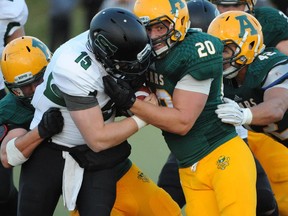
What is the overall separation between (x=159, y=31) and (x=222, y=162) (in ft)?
2.48

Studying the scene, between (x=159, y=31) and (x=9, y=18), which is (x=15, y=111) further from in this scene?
(x=9, y=18)

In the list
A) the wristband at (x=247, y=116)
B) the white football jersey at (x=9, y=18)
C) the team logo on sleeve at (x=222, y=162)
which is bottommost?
the white football jersey at (x=9, y=18)

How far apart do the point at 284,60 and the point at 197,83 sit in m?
0.77

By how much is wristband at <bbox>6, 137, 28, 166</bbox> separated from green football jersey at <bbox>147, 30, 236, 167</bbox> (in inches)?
31.3

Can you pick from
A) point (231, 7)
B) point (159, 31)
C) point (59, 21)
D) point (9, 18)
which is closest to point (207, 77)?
point (159, 31)

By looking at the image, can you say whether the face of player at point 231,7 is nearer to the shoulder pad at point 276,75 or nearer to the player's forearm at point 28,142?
the shoulder pad at point 276,75

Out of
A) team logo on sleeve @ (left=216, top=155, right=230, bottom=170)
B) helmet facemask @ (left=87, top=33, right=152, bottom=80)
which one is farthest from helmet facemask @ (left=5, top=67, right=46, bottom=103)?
team logo on sleeve @ (left=216, top=155, right=230, bottom=170)

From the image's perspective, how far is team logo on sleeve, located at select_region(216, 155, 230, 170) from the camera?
3.97 metres

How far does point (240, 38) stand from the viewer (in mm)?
4363

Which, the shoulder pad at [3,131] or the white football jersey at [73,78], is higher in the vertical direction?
the white football jersey at [73,78]

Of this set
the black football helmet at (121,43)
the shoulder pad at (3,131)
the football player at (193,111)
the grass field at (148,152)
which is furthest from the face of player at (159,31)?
the grass field at (148,152)

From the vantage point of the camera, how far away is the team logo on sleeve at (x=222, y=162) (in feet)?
13.0

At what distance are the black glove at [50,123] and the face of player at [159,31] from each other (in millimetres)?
617

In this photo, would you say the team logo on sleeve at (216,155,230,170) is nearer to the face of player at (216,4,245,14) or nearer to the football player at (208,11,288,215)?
the football player at (208,11,288,215)
